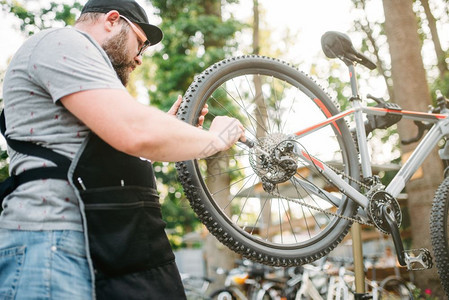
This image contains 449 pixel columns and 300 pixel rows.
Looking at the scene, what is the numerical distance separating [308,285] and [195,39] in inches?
264

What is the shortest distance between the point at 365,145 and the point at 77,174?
1515 millimetres

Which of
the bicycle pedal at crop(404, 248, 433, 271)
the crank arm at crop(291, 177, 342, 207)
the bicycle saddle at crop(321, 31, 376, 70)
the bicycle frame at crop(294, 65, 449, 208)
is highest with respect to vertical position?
the bicycle saddle at crop(321, 31, 376, 70)

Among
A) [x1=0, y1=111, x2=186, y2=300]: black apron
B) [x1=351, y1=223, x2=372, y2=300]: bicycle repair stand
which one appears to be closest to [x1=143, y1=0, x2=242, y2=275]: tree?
[x1=351, y1=223, x2=372, y2=300]: bicycle repair stand

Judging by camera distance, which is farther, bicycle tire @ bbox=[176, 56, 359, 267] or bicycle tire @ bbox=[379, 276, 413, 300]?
bicycle tire @ bbox=[379, 276, 413, 300]

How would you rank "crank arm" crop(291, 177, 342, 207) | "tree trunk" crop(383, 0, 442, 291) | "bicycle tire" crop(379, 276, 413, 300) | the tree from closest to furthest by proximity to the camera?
"crank arm" crop(291, 177, 342, 207)
"tree trunk" crop(383, 0, 442, 291)
"bicycle tire" crop(379, 276, 413, 300)
the tree

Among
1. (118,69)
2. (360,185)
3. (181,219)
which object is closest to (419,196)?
(360,185)

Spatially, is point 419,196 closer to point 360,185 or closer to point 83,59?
point 360,185

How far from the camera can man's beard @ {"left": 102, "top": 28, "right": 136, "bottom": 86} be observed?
1.49 metres

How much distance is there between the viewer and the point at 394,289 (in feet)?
27.8

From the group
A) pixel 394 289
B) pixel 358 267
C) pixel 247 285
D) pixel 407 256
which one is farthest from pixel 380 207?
pixel 247 285

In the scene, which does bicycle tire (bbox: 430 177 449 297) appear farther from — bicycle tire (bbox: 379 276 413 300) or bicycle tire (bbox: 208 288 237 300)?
bicycle tire (bbox: 208 288 237 300)

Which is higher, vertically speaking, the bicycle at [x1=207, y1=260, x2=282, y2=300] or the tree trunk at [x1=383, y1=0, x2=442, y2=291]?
the tree trunk at [x1=383, y1=0, x2=442, y2=291]

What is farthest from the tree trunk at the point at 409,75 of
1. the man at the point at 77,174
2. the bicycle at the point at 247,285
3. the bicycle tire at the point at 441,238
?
the man at the point at 77,174

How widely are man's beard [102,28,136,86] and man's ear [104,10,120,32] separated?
35mm
